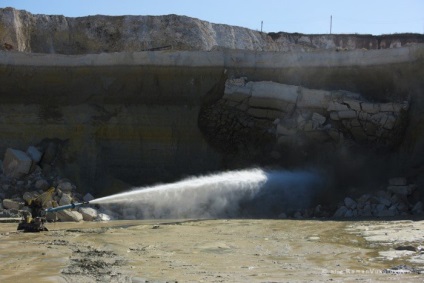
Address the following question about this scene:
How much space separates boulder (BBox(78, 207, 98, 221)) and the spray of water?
0.30 metres

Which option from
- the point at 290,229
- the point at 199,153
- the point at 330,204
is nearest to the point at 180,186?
the point at 199,153

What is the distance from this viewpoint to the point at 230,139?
17.3 metres

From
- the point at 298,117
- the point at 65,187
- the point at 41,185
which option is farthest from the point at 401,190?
the point at 41,185

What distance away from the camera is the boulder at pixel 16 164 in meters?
15.9

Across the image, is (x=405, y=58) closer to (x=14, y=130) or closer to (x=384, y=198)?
(x=384, y=198)

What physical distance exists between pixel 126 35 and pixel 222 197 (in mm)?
13882

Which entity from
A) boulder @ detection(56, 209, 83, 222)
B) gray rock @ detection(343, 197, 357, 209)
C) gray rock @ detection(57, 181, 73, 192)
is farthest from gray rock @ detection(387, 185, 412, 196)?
gray rock @ detection(57, 181, 73, 192)

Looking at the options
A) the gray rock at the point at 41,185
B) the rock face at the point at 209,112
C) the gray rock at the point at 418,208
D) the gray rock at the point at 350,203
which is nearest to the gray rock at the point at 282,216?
the gray rock at the point at 350,203

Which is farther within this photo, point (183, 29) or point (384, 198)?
point (183, 29)

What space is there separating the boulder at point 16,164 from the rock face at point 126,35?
7128 mm

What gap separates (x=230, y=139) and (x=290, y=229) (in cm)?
644

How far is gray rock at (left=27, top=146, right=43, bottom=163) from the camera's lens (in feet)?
53.7

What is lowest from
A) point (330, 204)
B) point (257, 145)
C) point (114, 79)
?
point (330, 204)

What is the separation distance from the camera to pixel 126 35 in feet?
88.1
